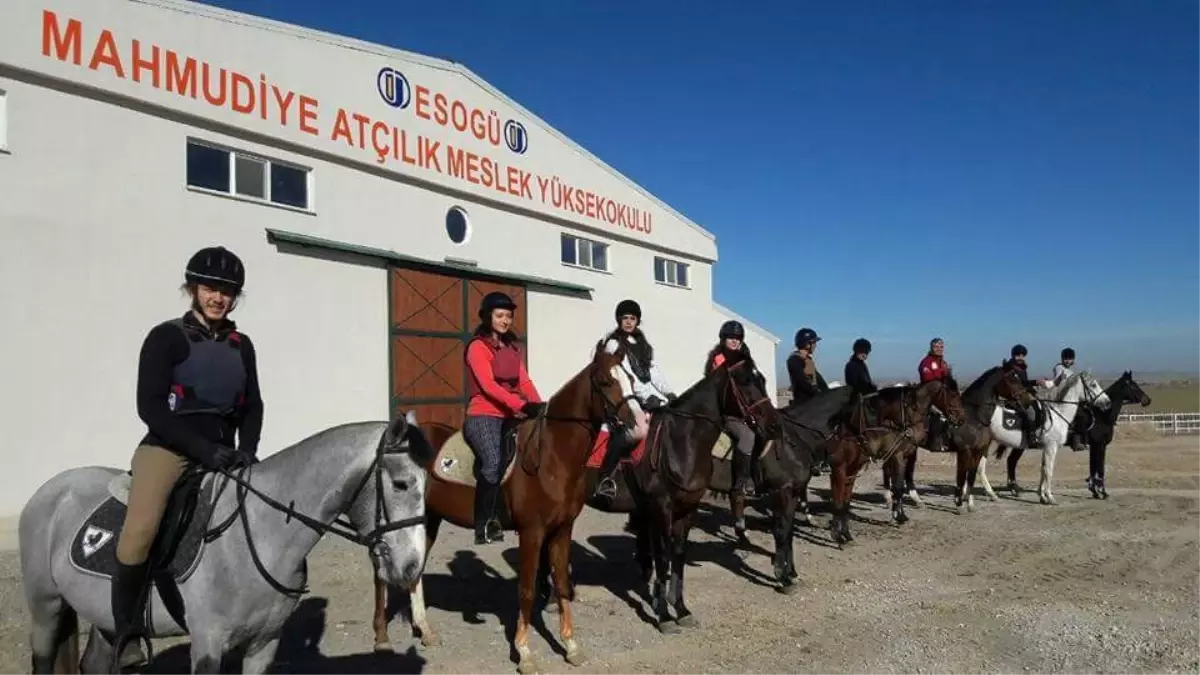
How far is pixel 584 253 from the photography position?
17766 mm

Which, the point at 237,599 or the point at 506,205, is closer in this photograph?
the point at 237,599

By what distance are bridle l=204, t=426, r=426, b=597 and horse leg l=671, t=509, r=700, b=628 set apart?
3.86m

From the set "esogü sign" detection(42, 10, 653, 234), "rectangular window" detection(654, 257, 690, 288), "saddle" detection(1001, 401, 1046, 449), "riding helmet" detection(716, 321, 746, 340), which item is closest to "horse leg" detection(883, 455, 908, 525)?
"saddle" detection(1001, 401, 1046, 449)

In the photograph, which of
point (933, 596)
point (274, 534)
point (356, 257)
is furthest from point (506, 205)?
point (274, 534)

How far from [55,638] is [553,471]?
305 centimetres

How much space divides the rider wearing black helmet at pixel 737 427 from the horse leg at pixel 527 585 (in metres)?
2.59

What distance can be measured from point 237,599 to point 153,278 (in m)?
7.55

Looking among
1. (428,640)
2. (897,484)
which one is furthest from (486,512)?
(897,484)

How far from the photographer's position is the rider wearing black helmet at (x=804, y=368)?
10492mm

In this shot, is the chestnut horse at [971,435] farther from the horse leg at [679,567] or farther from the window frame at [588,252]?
the window frame at [588,252]

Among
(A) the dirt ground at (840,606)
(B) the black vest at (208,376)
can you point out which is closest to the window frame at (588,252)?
(A) the dirt ground at (840,606)

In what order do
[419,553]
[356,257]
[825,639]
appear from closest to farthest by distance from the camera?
[419,553] < [825,639] < [356,257]

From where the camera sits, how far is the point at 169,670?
5227mm

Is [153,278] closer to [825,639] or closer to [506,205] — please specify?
[506,205]
